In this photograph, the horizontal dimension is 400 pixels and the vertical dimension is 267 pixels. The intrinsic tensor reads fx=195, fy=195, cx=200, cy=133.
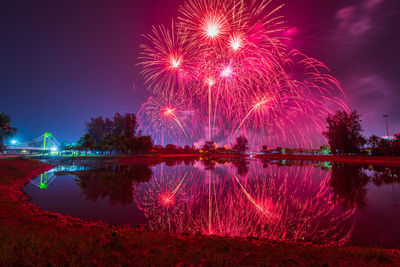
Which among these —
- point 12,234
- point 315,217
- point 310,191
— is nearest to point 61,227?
point 12,234

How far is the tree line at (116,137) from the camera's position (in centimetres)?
7319

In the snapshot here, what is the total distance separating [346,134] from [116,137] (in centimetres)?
8493

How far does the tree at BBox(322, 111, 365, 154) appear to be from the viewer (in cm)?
6406

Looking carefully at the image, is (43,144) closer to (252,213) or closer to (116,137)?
(116,137)

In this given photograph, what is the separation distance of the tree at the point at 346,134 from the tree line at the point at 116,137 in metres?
70.4

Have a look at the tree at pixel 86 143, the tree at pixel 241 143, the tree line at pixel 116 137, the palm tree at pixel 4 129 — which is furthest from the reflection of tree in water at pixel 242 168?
the tree at pixel 241 143

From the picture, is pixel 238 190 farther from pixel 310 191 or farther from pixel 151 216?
pixel 151 216

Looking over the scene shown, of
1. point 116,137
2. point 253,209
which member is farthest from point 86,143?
point 253,209

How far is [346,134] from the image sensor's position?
6475 centimetres

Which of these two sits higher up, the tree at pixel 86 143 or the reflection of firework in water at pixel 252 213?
the tree at pixel 86 143

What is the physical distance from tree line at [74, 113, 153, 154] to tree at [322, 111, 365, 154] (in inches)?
2773

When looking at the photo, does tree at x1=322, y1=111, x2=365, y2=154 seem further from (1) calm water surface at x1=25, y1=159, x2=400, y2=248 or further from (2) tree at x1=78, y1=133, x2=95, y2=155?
(2) tree at x1=78, y1=133, x2=95, y2=155

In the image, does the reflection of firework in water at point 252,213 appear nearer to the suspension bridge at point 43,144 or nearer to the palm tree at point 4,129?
the palm tree at point 4,129

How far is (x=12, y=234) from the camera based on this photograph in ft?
19.4
